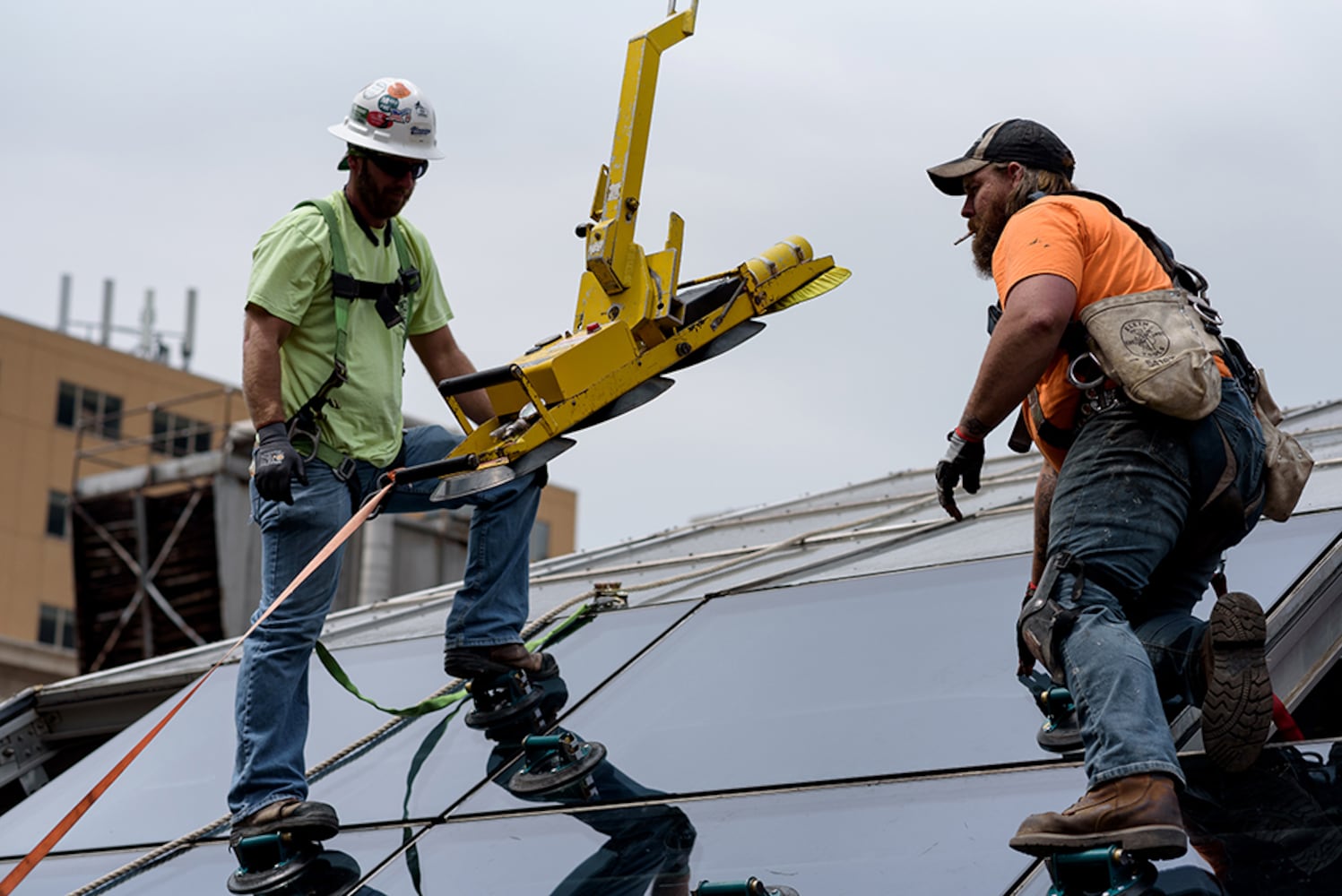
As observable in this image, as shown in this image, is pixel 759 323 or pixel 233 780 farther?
pixel 759 323

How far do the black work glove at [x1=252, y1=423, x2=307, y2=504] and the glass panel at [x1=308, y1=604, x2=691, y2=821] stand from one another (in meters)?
0.99

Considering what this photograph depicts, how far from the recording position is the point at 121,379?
54844 millimetres

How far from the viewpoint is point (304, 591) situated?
5.48 meters

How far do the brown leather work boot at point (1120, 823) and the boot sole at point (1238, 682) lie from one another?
326 millimetres

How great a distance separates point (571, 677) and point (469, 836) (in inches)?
43.5

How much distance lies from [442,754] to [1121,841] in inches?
106

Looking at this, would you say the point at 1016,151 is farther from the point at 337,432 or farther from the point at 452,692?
the point at 452,692

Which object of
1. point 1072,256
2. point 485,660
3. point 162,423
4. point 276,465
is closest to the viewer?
point 1072,256

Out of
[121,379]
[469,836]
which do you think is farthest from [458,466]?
[121,379]

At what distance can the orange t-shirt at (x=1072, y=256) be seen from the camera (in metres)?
4.36

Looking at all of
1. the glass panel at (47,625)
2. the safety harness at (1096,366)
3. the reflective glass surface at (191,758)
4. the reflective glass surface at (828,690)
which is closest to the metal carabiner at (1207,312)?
the safety harness at (1096,366)

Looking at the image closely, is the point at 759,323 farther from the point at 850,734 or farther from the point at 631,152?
the point at 850,734

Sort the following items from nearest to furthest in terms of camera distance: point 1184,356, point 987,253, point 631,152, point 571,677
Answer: point 1184,356, point 987,253, point 631,152, point 571,677

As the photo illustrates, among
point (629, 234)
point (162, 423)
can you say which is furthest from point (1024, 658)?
point (162, 423)
